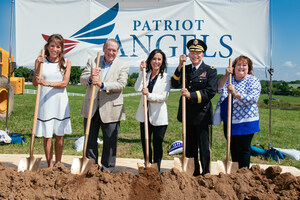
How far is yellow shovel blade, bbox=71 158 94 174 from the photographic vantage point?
3072 mm

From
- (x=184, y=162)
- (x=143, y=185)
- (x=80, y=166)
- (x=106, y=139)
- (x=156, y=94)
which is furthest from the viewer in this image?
(x=106, y=139)

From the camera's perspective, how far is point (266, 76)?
5.24m

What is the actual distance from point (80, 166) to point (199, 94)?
63.6 inches

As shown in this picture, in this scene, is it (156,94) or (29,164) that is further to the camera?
(156,94)

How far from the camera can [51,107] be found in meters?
3.32

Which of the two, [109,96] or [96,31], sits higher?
[96,31]

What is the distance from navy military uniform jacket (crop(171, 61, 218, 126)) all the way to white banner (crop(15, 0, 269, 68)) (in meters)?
2.27

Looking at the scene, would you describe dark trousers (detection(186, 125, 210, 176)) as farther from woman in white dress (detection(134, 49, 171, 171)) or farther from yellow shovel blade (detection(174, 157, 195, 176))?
woman in white dress (detection(134, 49, 171, 171))

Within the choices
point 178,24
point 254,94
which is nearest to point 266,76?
point 178,24

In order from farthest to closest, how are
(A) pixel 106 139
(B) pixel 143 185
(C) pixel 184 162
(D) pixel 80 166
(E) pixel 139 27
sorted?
→ 1. (E) pixel 139 27
2. (A) pixel 106 139
3. (C) pixel 184 162
4. (D) pixel 80 166
5. (B) pixel 143 185

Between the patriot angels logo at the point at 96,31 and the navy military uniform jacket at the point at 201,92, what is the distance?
112 inches

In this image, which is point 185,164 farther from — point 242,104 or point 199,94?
point 242,104

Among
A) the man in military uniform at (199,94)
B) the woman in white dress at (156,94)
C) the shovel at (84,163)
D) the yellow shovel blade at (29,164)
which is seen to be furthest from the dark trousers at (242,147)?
the yellow shovel blade at (29,164)

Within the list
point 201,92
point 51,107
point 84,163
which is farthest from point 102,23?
point 84,163
